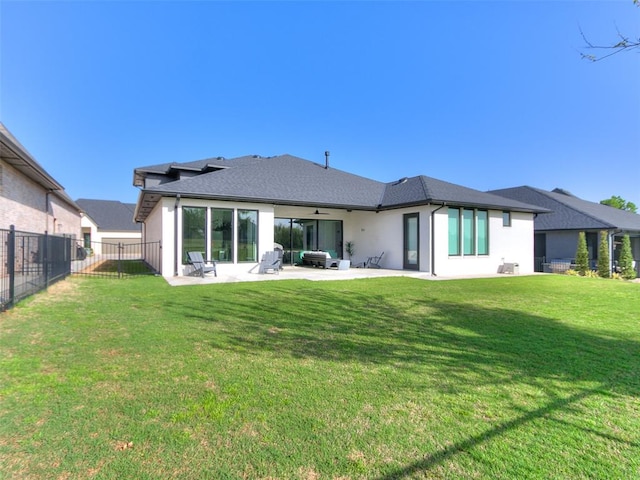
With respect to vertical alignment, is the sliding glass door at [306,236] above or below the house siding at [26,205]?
below

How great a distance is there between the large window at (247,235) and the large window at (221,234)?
1.25ft

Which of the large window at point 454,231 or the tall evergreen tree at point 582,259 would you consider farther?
the tall evergreen tree at point 582,259

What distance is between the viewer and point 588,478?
2.08m

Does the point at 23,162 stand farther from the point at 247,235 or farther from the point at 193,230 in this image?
the point at 247,235

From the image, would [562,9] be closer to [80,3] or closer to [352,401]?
[352,401]

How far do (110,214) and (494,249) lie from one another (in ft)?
143

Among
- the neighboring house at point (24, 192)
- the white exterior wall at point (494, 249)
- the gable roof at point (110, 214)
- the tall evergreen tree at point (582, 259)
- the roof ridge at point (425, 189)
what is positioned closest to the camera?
the neighboring house at point (24, 192)

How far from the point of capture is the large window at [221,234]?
13438 mm

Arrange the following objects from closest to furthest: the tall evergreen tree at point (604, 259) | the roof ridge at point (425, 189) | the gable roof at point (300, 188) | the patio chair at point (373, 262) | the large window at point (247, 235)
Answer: the gable roof at point (300, 188)
the large window at point (247, 235)
the roof ridge at point (425, 189)
the patio chair at point (373, 262)
the tall evergreen tree at point (604, 259)

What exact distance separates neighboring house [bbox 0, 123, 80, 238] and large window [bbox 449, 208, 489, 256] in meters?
16.1

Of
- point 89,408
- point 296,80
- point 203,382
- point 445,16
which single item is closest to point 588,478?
point 203,382

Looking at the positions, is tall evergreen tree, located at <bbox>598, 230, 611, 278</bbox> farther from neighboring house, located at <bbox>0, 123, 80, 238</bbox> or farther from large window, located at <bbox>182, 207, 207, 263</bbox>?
neighboring house, located at <bbox>0, 123, 80, 238</bbox>

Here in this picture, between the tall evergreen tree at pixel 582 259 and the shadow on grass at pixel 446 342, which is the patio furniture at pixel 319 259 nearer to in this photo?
the shadow on grass at pixel 446 342

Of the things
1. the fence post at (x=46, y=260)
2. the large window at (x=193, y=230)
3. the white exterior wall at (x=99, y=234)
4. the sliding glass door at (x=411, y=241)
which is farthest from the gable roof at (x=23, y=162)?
the white exterior wall at (x=99, y=234)
